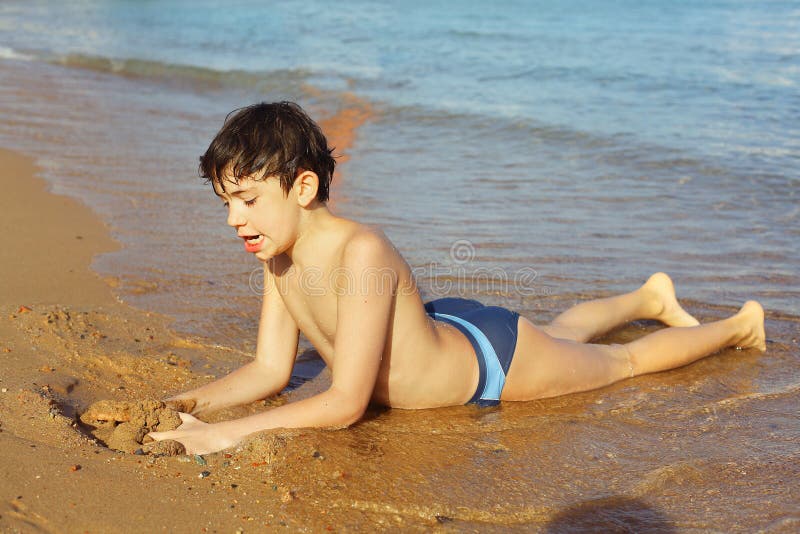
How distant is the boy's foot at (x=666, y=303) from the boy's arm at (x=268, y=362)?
6.38 ft

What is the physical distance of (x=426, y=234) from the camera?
17.9ft

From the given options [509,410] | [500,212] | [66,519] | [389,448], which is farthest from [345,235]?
[500,212]

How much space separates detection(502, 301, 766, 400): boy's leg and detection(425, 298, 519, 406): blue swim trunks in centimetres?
4

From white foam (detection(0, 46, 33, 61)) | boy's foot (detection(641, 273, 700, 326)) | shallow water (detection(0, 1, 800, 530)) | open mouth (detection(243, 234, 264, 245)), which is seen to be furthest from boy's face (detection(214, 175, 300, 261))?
white foam (detection(0, 46, 33, 61))

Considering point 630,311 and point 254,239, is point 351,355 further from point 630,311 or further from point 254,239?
point 630,311

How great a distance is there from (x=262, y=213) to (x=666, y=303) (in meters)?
2.34

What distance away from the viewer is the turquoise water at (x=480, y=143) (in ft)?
16.1

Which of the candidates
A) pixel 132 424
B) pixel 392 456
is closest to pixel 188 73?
pixel 132 424

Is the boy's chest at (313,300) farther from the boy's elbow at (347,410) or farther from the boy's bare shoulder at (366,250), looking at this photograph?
the boy's elbow at (347,410)

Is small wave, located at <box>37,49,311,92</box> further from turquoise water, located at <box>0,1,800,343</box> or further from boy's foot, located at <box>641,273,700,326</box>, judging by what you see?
boy's foot, located at <box>641,273,700,326</box>

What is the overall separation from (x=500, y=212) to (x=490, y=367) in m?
2.88

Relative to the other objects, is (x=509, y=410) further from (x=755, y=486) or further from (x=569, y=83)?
(x=569, y=83)

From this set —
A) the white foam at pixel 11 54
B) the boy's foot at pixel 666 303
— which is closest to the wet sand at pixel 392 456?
the boy's foot at pixel 666 303

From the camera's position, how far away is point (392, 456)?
2.82 meters
